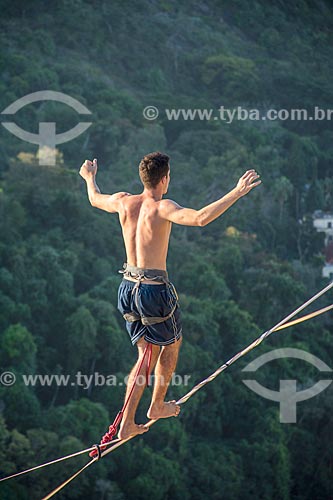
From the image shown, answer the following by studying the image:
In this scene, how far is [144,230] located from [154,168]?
374 mm

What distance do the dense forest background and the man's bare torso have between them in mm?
25662

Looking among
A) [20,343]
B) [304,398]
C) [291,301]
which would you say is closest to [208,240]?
[291,301]

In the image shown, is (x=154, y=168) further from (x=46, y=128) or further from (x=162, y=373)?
(x=46, y=128)

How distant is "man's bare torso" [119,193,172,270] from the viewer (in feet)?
21.7

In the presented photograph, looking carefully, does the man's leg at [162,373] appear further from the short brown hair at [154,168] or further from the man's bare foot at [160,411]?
the short brown hair at [154,168]

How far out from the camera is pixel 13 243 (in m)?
37.6

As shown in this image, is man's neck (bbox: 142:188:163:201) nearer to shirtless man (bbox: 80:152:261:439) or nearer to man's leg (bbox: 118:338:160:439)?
shirtless man (bbox: 80:152:261:439)

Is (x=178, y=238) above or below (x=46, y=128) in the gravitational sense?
below

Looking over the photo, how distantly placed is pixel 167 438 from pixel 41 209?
8697mm

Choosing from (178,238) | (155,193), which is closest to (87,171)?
(155,193)

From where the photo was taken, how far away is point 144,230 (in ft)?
21.8

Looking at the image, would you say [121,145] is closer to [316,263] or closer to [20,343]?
[316,263]

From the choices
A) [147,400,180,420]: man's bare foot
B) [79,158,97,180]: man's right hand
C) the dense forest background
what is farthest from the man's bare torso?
the dense forest background

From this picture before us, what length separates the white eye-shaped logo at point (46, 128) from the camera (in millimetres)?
42812
